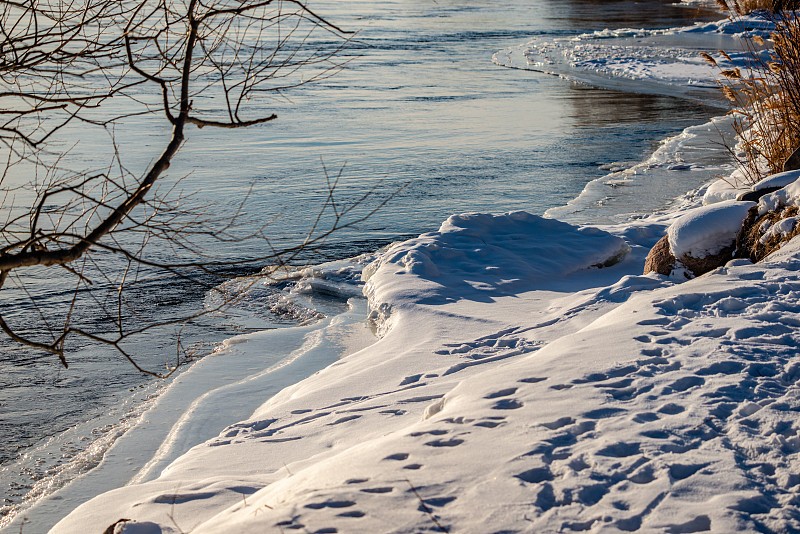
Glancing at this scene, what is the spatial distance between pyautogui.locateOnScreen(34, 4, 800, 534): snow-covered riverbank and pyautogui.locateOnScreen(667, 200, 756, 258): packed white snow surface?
254 millimetres

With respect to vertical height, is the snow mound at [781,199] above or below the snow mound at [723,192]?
above

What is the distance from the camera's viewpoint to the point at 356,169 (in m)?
12.1

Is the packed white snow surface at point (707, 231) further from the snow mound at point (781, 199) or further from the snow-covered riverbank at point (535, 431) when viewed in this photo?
the snow-covered riverbank at point (535, 431)

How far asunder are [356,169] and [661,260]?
24.0ft

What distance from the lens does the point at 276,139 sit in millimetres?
14562

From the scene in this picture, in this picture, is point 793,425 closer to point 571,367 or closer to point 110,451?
point 571,367

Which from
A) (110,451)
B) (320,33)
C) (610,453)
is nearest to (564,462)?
(610,453)

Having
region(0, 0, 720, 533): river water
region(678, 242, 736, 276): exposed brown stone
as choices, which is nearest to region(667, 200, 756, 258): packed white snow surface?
region(678, 242, 736, 276): exposed brown stone

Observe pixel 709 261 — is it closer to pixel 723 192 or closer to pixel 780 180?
pixel 780 180

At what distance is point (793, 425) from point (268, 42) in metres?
29.9

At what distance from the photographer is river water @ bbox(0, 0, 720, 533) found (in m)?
5.29

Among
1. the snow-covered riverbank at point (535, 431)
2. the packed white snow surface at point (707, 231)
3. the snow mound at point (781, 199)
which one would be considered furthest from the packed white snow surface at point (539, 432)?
the snow mound at point (781, 199)

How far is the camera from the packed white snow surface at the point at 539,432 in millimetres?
2496

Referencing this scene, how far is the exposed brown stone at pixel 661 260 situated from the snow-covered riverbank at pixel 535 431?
0.16 m
